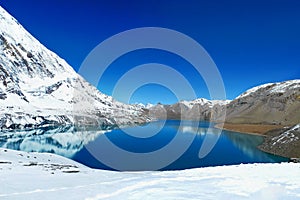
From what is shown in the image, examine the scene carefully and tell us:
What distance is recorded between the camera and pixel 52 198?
44.3 ft

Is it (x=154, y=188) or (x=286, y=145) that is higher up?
(x=286, y=145)

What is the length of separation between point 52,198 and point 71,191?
151 cm

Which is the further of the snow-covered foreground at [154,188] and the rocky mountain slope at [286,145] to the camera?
the rocky mountain slope at [286,145]

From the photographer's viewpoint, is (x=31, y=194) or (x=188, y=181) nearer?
(x=31, y=194)

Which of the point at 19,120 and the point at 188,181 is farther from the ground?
the point at 19,120

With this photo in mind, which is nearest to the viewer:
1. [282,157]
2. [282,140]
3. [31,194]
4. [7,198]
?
[7,198]

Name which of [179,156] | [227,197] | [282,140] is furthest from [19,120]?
[227,197]

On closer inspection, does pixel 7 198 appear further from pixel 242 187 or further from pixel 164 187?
pixel 242 187

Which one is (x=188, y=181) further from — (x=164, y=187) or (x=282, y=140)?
(x=282, y=140)

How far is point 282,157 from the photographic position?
8894 cm

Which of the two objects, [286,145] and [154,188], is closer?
[154,188]

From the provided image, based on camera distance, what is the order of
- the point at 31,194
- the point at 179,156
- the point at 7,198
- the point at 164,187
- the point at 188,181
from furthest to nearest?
the point at 179,156 < the point at 188,181 < the point at 164,187 < the point at 31,194 < the point at 7,198

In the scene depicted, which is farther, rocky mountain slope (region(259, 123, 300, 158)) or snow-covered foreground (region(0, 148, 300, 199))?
rocky mountain slope (region(259, 123, 300, 158))

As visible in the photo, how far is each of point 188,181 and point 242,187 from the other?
3707mm
